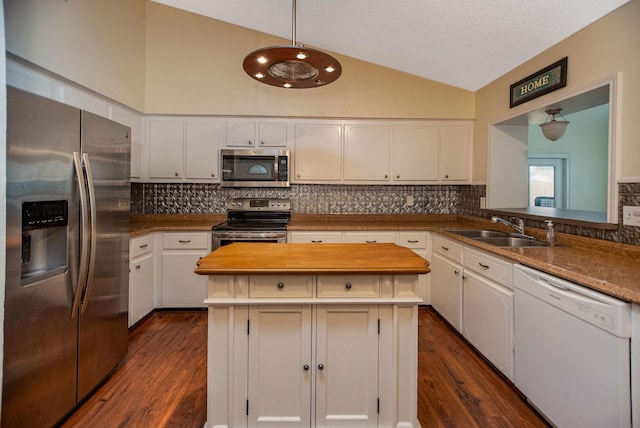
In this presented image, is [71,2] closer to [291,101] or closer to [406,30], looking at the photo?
[291,101]

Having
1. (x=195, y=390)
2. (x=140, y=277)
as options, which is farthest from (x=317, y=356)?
(x=140, y=277)

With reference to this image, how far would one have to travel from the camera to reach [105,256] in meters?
1.89

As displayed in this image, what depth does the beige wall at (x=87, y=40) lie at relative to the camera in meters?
1.93

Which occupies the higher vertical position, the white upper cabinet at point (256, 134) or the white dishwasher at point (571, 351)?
the white upper cabinet at point (256, 134)

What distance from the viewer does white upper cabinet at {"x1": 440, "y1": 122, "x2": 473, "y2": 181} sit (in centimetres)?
358

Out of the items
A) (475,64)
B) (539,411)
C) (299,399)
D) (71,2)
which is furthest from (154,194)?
(539,411)

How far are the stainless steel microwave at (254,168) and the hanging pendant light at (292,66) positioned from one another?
1.61 meters

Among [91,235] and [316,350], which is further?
[91,235]

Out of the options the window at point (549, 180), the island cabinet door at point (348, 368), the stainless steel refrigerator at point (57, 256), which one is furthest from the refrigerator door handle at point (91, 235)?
the window at point (549, 180)

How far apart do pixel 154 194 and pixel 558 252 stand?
156 inches

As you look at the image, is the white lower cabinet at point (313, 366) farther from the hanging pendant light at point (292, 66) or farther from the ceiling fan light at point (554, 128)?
the ceiling fan light at point (554, 128)

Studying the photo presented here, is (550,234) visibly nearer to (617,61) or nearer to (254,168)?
(617,61)

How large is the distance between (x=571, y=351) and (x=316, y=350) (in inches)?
48.1

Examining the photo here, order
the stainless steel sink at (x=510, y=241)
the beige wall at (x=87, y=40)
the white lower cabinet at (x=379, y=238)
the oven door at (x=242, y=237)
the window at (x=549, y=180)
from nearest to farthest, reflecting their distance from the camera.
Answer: the beige wall at (x=87, y=40) → the stainless steel sink at (x=510, y=241) → the oven door at (x=242, y=237) → the white lower cabinet at (x=379, y=238) → the window at (x=549, y=180)
